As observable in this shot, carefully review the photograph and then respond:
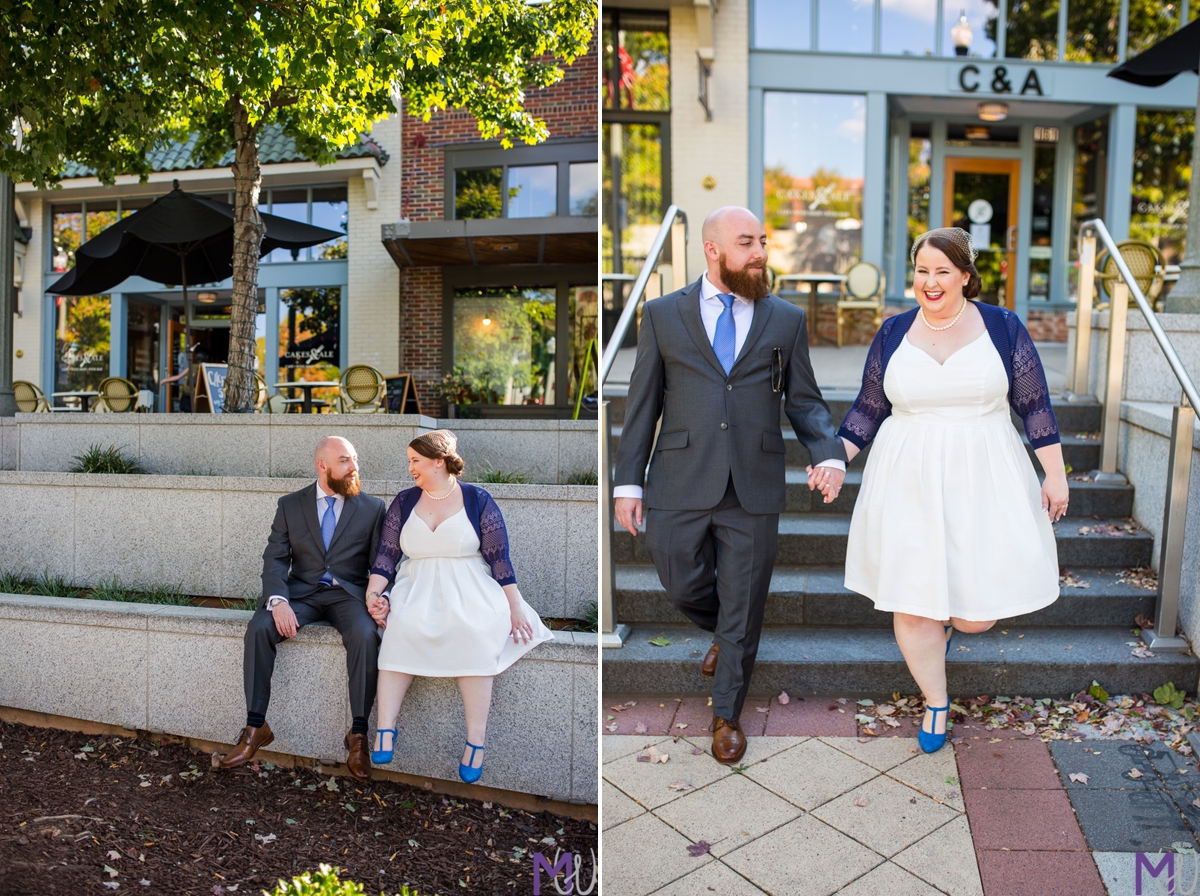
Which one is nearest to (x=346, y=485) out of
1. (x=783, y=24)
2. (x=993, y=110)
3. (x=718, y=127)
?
(x=718, y=127)

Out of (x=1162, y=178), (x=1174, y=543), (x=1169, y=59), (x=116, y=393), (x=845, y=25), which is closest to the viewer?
(x=1174, y=543)

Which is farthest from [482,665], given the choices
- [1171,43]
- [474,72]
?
[1171,43]

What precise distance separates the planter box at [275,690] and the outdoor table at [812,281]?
21.9ft

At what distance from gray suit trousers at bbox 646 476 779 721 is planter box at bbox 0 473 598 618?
50.3 inches

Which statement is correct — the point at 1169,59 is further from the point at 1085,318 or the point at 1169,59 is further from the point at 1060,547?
the point at 1060,547

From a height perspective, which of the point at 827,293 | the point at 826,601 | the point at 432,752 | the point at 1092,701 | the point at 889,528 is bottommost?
the point at 432,752

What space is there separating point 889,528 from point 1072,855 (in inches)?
43.3

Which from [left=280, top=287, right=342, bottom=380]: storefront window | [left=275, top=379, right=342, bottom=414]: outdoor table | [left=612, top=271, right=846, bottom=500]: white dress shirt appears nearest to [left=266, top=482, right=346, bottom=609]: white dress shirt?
[left=612, top=271, right=846, bottom=500]: white dress shirt

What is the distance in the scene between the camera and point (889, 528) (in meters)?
3.30

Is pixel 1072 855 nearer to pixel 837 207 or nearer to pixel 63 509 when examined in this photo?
pixel 63 509

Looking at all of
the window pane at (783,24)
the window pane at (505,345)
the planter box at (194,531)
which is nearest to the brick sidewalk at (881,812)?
the planter box at (194,531)

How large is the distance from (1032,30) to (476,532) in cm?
1009

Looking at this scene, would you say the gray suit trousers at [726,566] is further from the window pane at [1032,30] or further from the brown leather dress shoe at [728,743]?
the window pane at [1032,30]

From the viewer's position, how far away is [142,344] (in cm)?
915
